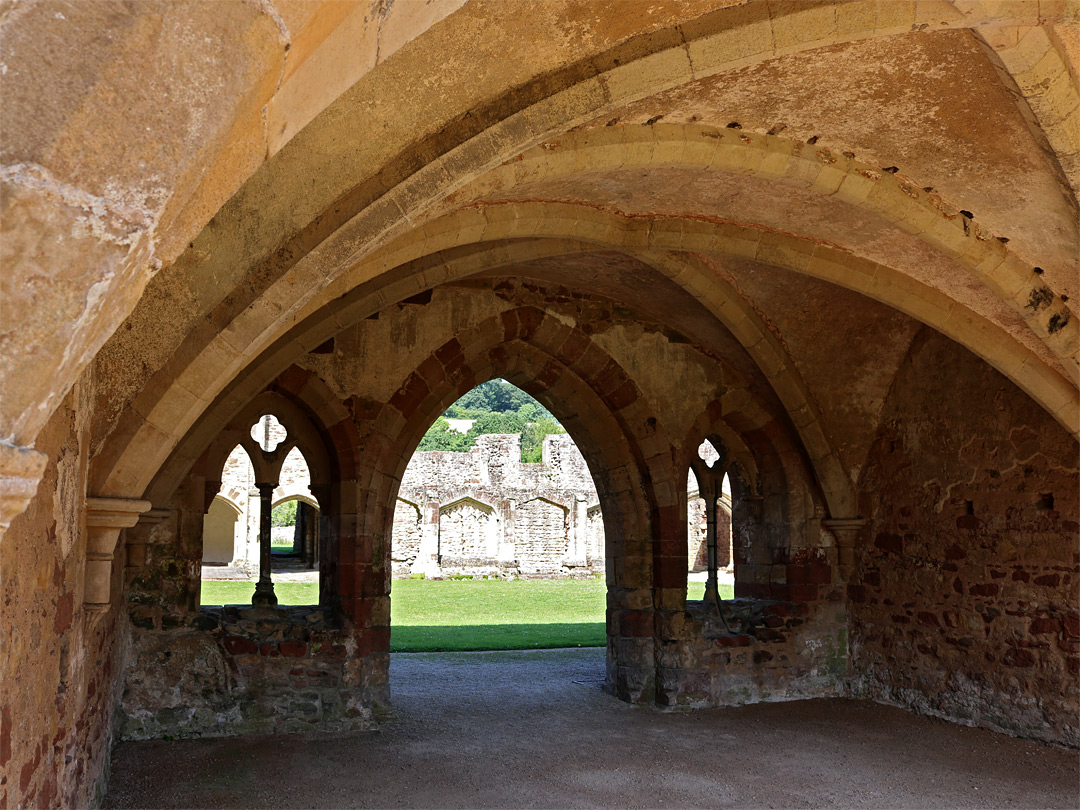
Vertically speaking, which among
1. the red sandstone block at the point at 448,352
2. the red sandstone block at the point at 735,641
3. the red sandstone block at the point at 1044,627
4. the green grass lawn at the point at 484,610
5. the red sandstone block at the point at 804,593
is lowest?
the green grass lawn at the point at 484,610

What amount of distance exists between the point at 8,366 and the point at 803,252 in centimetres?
454

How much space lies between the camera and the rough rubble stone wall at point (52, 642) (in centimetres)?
227

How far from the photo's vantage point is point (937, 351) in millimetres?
6656

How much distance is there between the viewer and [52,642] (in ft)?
9.53

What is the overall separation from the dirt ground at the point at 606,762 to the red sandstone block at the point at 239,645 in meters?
0.57

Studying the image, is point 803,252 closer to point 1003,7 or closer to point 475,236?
point 475,236

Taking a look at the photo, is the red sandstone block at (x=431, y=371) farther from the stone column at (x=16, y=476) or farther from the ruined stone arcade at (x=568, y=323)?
the stone column at (x=16, y=476)

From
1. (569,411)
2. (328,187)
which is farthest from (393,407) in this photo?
(328,187)

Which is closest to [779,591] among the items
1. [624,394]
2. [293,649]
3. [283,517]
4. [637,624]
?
[637,624]

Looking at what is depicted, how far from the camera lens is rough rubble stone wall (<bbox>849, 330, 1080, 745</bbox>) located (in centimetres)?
565

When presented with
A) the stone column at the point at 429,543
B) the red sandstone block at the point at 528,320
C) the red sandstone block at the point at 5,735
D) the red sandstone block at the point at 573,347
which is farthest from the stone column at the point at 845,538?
the stone column at the point at 429,543

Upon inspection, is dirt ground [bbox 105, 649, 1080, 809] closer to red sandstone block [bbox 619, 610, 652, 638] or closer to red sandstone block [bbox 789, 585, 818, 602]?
red sandstone block [bbox 619, 610, 652, 638]

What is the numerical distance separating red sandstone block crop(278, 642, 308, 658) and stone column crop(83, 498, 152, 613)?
2287 mm

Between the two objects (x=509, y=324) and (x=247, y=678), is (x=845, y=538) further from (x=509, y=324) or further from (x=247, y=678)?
(x=247, y=678)
